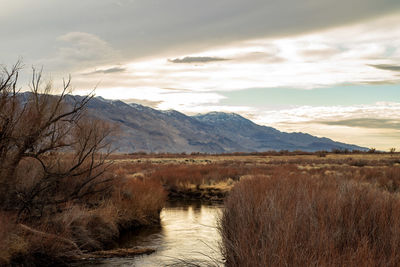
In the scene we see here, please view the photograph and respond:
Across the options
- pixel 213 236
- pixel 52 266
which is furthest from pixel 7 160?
pixel 213 236

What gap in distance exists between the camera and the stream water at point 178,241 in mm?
10469

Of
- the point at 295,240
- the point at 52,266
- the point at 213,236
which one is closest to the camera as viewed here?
the point at 295,240

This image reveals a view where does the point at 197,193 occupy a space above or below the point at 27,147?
below

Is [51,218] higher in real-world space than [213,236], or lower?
higher

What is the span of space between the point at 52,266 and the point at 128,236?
4.26 m

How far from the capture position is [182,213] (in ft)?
62.3

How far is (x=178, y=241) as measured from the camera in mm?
13195

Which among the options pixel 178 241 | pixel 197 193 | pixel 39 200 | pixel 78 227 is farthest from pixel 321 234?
pixel 197 193

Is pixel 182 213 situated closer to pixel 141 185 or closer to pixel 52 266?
pixel 141 185

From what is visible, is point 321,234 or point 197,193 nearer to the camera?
point 321,234

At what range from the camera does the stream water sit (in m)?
10.5

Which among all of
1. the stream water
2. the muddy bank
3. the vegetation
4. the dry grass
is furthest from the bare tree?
the muddy bank

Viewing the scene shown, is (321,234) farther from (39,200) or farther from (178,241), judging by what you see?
(39,200)

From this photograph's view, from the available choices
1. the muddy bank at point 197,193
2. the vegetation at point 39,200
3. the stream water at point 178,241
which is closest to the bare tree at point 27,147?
the vegetation at point 39,200
